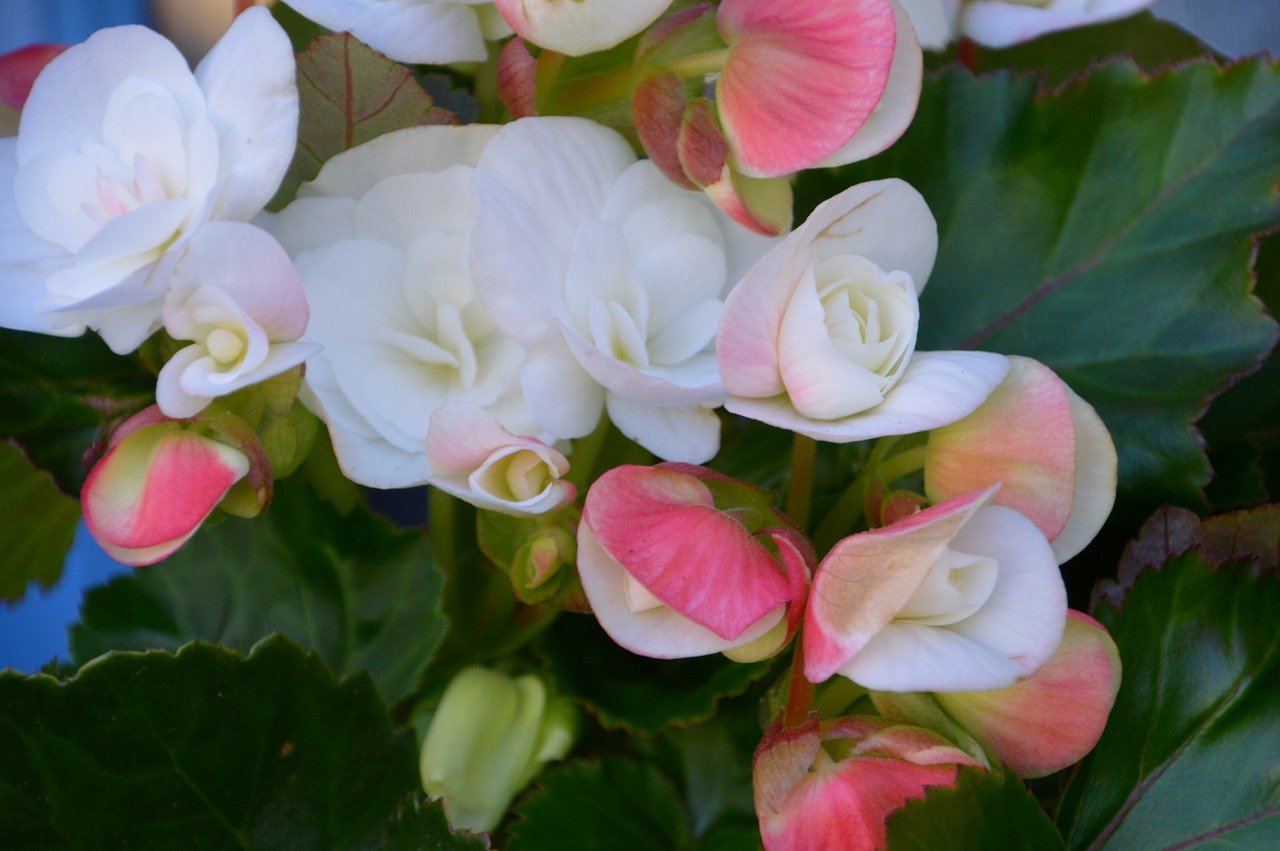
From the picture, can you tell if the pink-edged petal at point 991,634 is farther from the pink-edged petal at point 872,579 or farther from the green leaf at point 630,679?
the green leaf at point 630,679

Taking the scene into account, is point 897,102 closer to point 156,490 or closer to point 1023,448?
point 1023,448

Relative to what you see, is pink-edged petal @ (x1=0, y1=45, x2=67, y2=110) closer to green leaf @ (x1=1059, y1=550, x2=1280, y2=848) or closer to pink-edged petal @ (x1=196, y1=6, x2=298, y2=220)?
pink-edged petal @ (x1=196, y1=6, x2=298, y2=220)

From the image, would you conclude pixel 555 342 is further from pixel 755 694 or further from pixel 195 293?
pixel 755 694

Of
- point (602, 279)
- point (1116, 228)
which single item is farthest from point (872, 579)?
point (1116, 228)

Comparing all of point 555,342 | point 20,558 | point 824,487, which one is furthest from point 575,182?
point 20,558

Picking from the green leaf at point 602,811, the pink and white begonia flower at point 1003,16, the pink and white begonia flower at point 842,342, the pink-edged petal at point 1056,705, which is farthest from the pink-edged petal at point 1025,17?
the green leaf at point 602,811
